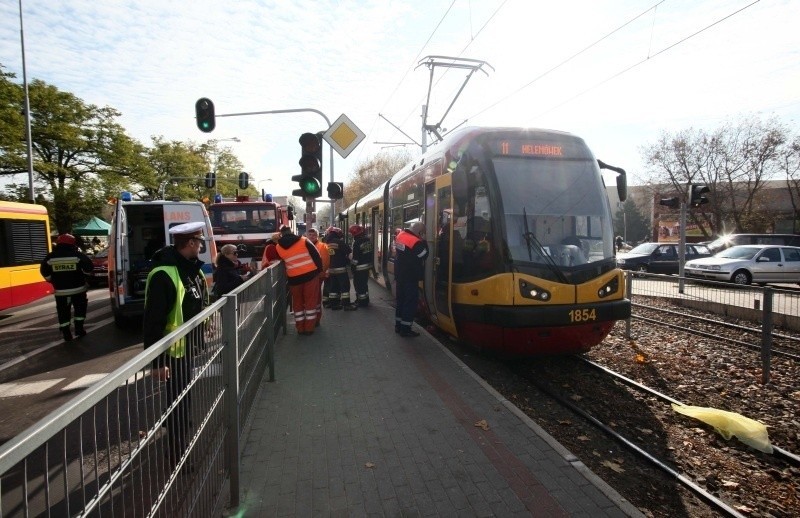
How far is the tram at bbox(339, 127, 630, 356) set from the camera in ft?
18.5

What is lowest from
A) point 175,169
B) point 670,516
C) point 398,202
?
point 670,516

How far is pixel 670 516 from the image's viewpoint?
10.7 ft

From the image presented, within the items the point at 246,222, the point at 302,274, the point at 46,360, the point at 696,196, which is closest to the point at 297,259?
the point at 302,274

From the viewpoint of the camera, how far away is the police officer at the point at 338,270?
10280 millimetres

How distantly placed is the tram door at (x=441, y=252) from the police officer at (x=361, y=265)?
3596 mm

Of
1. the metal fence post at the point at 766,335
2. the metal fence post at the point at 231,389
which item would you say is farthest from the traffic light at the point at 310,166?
the metal fence post at the point at 766,335

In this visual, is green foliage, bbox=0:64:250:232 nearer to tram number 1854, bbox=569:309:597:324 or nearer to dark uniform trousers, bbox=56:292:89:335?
dark uniform trousers, bbox=56:292:89:335

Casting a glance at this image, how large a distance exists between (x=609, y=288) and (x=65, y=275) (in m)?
9.02

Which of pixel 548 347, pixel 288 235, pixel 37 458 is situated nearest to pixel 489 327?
pixel 548 347

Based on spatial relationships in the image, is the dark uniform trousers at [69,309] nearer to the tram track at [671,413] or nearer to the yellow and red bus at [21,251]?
the yellow and red bus at [21,251]

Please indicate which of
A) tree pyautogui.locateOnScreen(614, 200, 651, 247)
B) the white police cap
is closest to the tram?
the white police cap

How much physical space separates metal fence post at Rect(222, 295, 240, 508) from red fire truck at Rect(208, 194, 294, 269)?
10.9 meters

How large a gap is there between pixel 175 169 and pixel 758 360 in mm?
43612

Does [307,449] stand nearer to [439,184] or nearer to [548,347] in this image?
[548,347]
